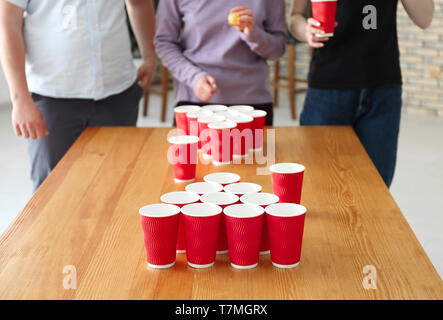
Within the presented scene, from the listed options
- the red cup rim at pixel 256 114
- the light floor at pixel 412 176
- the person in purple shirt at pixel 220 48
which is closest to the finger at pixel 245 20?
the person in purple shirt at pixel 220 48

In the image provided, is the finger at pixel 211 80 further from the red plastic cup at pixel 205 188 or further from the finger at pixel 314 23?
the red plastic cup at pixel 205 188

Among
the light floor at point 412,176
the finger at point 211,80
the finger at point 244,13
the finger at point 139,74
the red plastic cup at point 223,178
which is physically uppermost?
the finger at point 244,13

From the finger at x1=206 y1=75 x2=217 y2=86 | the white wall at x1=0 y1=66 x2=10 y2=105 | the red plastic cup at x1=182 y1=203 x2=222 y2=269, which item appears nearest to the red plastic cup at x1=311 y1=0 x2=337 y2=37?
the finger at x1=206 y1=75 x2=217 y2=86

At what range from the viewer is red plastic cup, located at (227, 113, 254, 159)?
5.73ft

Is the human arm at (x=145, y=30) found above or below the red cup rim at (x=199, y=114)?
above

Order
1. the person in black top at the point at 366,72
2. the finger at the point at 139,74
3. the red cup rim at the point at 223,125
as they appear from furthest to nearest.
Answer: the finger at the point at 139,74, the person in black top at the point at 366,72, the red cup rim at the point at 223,125

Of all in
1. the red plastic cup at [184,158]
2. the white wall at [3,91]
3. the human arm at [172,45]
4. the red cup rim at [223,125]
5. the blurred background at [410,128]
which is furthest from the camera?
the white wall at [3,91]

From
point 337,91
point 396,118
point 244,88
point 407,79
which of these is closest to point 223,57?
point 244,88

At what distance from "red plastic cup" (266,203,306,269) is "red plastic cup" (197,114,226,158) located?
2.10 feet

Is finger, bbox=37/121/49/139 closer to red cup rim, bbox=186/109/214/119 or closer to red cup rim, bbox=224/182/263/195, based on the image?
red cup rim, bbox=186/109/214/119

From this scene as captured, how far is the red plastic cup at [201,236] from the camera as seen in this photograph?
3.63ft

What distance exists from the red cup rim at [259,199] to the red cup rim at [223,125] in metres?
0.50
